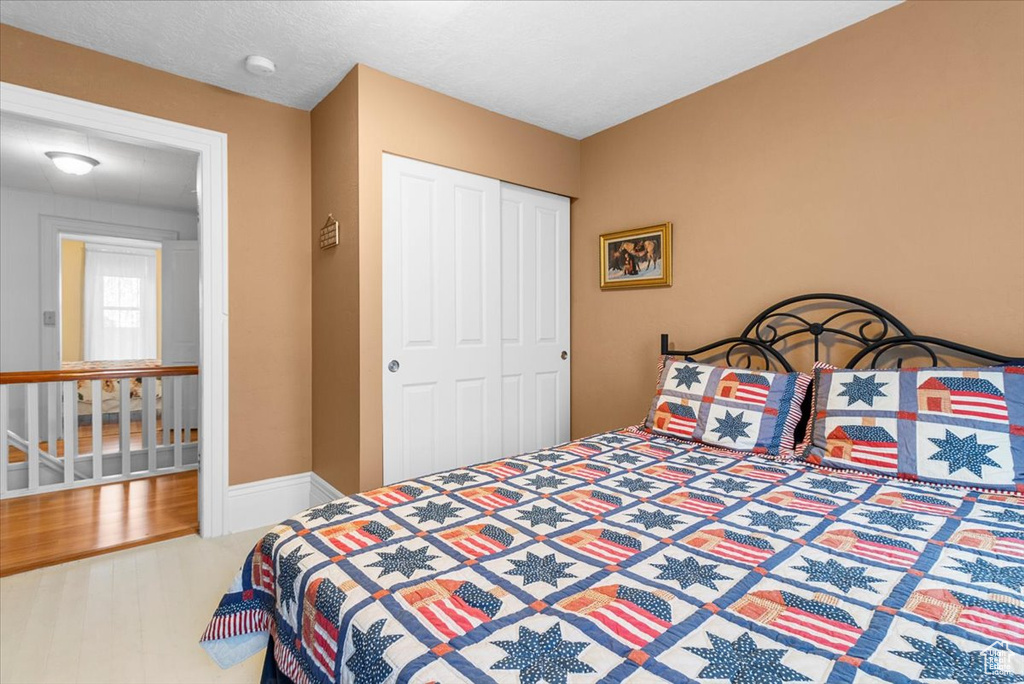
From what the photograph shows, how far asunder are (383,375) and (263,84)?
172 centimetres

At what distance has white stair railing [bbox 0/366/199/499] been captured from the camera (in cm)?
344

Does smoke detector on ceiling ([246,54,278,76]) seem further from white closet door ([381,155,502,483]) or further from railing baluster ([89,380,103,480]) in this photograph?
railing baluster ([89,380,103,480])

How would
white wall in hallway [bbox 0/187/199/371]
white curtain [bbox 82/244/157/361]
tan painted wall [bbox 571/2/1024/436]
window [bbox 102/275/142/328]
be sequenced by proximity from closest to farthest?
tan painted wall [bbox 571/2/1024/436], white wall in hallway [bbox 0/187/199/371], white curtain [bbox 82/244/157/361], window [bbox 102/275/142/328]

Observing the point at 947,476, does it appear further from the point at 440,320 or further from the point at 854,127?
the point at 440,320

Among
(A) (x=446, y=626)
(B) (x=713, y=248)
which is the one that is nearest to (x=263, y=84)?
(B) (x=713, y=248)

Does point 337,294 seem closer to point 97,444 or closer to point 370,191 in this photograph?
point 370,191

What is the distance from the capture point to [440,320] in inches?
113

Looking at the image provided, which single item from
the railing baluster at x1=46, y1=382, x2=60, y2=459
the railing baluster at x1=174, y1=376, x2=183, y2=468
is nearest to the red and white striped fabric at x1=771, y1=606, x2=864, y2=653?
the railing baluster at x1=174, y1=376, x2=183, y2=468

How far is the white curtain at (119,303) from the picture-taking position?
6.59 metres

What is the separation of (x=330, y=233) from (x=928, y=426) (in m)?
2.80

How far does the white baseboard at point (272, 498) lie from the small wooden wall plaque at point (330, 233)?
1369 millimetres

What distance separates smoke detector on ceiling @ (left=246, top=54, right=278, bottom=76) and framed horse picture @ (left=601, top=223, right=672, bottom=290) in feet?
6.92

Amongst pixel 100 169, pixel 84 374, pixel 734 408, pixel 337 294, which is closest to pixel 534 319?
pixel 337 294

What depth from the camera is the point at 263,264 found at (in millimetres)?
2953
